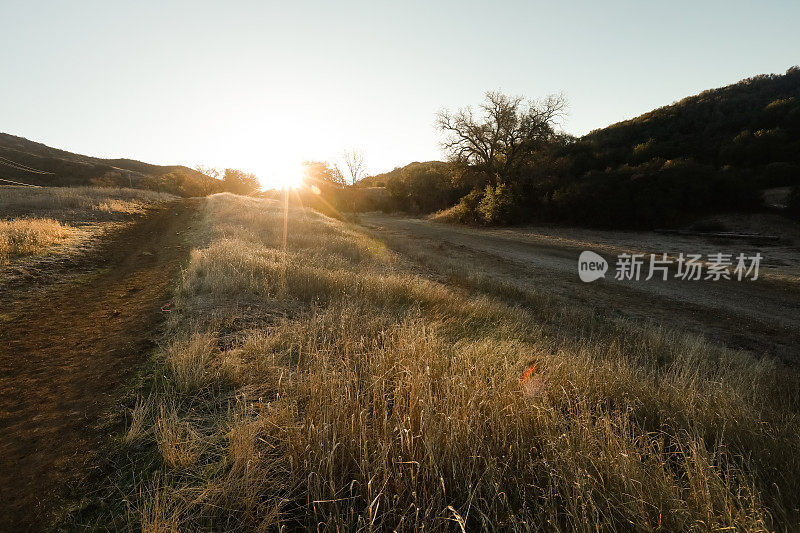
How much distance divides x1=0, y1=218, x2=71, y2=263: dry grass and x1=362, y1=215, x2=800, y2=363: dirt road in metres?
15.0

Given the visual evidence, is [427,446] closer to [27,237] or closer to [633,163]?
[27,237]

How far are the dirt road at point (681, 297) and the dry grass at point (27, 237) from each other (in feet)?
49.1

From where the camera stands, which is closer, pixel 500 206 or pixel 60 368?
pixel 60 368

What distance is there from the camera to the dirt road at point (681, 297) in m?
8.21

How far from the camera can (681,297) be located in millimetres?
11031

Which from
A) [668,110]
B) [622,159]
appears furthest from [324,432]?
[668,110]

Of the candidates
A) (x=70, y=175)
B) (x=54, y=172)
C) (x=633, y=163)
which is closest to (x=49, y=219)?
(x=633, y=163)

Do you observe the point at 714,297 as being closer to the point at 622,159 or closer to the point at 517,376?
the point at 517,376

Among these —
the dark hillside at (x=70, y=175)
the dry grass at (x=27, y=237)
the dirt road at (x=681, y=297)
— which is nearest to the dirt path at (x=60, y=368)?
the dry grass at (x=27, y=237)

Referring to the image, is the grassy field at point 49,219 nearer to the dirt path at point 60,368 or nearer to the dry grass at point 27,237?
the dry grass at point 27,237

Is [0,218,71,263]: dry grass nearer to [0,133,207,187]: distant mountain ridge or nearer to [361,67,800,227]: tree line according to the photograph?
[361,67,800,227]: tree line

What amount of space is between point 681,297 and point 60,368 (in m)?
15.0

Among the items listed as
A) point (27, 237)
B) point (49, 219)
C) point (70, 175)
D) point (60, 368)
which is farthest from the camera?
point (70, 175)

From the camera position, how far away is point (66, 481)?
2531 millimetres
